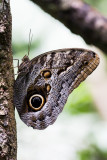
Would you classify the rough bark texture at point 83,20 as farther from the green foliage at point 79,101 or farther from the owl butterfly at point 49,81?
the green foliage at point 79,101

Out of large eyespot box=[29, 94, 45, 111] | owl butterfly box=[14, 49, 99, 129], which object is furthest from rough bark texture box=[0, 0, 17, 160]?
large eyespot box=[29, 94, 45, 111]

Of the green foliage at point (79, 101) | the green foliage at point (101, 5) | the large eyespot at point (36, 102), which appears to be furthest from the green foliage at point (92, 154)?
the large eyespot at point (36, 102)

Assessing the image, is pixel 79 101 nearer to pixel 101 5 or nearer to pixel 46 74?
pixel 101 5

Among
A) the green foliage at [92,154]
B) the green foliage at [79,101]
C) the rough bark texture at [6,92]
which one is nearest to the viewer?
the rough bark texture at [6,92]

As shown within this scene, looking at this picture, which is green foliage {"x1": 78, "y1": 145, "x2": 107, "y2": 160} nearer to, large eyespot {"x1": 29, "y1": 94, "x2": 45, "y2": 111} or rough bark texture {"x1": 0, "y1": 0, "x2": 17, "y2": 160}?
large eyespot {"x1": 29, "y1": 94, "x2": 45, "y2": 111}

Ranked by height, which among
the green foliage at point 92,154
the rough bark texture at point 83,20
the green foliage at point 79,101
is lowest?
the green foliage at point 92,154

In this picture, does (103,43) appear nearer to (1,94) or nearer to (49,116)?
(1,94)

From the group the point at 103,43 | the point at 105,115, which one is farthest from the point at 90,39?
the point at 105,115
